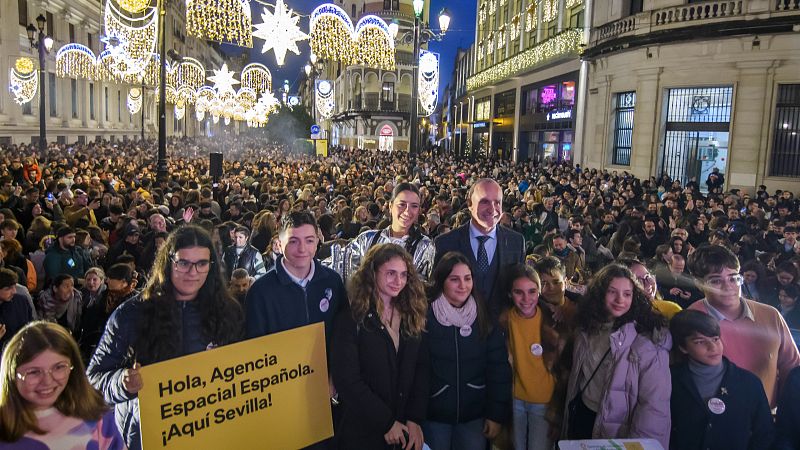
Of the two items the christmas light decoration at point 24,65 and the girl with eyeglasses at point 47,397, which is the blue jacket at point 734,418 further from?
the christmas light decoration at point 24,65

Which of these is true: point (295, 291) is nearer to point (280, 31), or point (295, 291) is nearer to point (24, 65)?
point (280, 31)

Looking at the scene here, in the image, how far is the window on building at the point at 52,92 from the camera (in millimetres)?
42000

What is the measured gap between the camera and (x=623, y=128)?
26.2 metres

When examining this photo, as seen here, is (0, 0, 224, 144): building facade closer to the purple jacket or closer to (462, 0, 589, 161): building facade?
(462, 0, 589, 161): building facade

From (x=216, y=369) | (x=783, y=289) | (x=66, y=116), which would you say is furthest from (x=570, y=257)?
(x=66, y=116)

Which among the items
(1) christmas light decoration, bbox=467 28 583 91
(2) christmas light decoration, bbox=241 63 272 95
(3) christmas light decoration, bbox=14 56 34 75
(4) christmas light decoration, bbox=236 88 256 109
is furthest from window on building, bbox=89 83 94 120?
(1) christmas light decoration, bbox=467 28 583 91

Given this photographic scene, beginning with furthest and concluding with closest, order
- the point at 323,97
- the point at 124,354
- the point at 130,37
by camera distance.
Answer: the point at 323,97
the point at 130,37
the point at 124,354

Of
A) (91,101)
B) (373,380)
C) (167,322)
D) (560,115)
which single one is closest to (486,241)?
(373,380)

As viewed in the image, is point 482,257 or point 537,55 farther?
point 537,55

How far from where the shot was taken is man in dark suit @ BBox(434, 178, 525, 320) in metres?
5.15

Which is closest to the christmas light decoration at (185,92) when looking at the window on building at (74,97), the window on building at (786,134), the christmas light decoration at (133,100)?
the christmas light decoration at (133,100)

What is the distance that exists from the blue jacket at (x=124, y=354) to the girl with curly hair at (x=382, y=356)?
3.09 ft

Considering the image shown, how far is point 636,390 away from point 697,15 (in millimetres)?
21673

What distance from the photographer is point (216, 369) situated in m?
3.68
